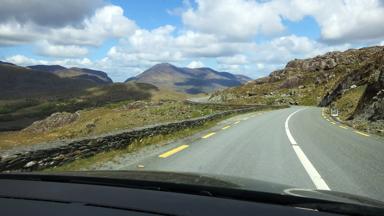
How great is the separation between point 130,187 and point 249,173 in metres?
5.29

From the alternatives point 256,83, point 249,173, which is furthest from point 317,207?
point 256,83

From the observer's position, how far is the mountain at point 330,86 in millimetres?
29531

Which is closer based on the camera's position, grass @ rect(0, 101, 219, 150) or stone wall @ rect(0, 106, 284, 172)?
stone wall @ rect(0, 106, 284, 172)

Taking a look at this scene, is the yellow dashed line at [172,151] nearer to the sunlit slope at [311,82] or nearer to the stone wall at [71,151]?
the stone wall at [71,151]

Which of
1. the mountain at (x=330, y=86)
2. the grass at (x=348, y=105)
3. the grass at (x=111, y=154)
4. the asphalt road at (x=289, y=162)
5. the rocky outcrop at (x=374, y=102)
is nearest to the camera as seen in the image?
the asphalt road at (x=289, y=162)

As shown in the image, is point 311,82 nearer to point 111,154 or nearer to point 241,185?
point 111,154

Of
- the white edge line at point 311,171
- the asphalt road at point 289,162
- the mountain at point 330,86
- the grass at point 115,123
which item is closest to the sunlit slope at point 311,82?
the mountain at point 330,86

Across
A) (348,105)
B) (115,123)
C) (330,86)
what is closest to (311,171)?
(348,105)

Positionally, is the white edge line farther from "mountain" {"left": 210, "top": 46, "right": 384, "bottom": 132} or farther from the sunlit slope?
the sunlit slope

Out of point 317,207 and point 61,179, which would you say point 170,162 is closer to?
point 61,179

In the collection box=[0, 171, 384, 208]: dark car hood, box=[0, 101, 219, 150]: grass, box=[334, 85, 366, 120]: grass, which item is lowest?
box=[0, 101, 219, 150]: grass

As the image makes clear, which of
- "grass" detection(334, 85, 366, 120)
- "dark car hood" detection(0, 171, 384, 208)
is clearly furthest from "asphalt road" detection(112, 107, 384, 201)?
"grass" detection(334, 85, 366, 120)

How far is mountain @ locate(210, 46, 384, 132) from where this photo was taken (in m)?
29.5

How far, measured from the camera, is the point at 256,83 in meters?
181
